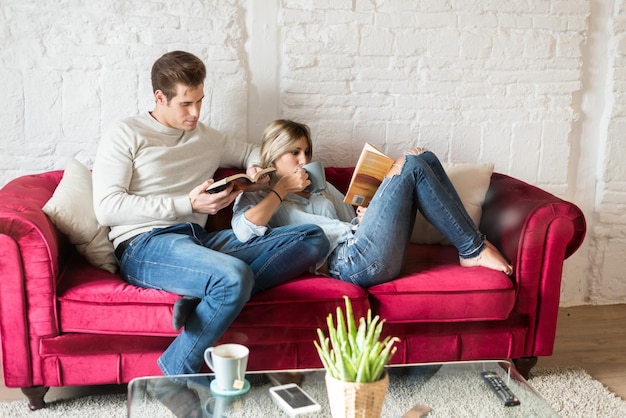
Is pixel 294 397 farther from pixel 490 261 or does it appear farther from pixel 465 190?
pixel 465 190

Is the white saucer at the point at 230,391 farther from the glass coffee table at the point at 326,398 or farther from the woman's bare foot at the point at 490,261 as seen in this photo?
the woman's bare foot at the point at 490,261

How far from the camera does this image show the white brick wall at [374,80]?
2910 mm

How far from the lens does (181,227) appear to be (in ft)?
8.20

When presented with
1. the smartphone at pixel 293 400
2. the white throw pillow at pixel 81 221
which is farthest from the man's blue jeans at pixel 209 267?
the smartphone at pixel 293 400

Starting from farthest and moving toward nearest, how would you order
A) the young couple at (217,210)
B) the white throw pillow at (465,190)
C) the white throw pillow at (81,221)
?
the white throw pillow at (465,190) → the white throw pillow at (81,221) → the young couple at (217,210)

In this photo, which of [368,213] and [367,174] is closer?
[368,213]

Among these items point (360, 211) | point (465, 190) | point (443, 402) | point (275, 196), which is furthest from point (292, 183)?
point (443, 402)

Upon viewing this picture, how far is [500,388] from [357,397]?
0.53 meters

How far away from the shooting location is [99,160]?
249 centimetres

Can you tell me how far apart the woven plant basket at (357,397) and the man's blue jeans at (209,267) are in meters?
0.74

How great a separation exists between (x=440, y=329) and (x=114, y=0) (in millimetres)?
1813

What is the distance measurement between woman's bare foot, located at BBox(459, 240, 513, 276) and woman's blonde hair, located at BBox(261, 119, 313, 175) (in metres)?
0.72

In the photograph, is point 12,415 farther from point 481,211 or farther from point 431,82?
point 431,82

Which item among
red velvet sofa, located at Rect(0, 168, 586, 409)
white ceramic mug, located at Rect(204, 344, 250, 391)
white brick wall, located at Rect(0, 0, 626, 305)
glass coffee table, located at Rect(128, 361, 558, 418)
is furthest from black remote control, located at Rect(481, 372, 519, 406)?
white brick wall, located at Rect(0, 0, 626, 305)
